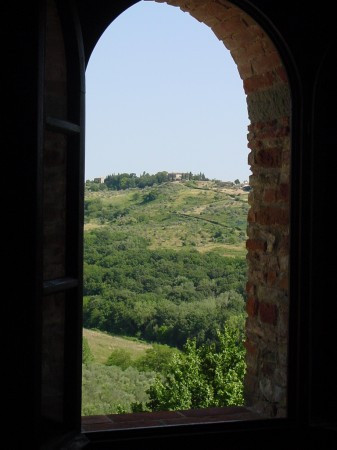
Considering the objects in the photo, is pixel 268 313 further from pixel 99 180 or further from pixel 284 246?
pixel 99 180

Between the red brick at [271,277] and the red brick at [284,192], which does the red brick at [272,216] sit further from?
the red brick at [271,277]

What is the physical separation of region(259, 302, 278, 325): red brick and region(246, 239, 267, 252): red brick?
229 mm

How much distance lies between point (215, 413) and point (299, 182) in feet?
3.24

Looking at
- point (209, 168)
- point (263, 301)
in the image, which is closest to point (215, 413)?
point (263, 301)

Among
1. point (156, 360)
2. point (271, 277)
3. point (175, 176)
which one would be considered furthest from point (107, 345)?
point (271, 277)

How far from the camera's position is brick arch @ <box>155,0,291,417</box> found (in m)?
2.63

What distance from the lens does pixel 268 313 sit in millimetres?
2783

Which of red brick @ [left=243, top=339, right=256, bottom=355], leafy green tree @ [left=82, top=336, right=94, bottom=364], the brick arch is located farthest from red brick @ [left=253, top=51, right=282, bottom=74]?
leafy green tree @ [left=82, top=336, right=94, bottom=364]

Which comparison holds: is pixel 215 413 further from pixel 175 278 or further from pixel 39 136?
pixel 175 278

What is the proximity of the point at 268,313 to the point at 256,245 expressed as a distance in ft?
0.97

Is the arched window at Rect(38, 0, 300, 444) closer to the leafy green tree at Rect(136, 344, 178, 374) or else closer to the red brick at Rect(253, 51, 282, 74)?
the red brick at Rect(253, 51, 282, 74)

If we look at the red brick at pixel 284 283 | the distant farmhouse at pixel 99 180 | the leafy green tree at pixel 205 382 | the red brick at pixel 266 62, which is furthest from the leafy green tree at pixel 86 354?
the red brick at pixel 266 62

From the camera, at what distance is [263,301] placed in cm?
282

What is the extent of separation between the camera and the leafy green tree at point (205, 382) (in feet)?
49.4
